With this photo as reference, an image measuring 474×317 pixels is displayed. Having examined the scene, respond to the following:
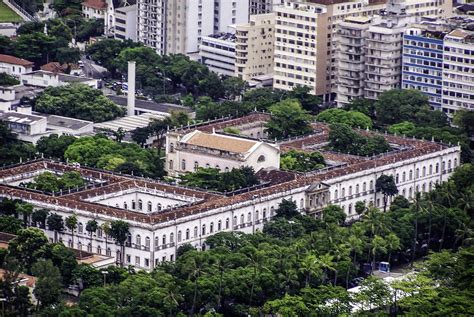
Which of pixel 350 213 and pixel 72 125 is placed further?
pixel 72 125

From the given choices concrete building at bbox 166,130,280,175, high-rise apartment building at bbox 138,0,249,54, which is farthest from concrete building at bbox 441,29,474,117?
high-rise apartment building at bbox 138,0,249,54

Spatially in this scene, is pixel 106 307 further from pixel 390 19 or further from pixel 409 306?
pixel 390 19

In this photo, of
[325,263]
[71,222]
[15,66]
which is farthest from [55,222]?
[15,66]

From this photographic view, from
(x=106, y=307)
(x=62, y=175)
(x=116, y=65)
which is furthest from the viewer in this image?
(x=116, y=65)

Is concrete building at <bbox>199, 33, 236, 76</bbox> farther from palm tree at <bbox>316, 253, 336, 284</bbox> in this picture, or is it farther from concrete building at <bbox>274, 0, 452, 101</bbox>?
palm tree at <bbox>316, 253, 336, 284</bbox>

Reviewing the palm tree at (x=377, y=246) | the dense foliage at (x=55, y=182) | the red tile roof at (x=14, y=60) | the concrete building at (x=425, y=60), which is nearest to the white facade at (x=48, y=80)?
the red tile roof at (x=14, y=60)

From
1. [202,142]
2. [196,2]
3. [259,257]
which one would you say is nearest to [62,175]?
[202,142]
